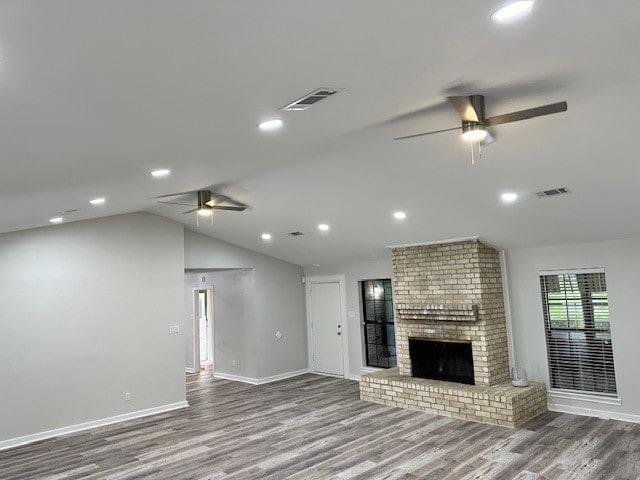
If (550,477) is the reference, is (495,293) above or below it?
above

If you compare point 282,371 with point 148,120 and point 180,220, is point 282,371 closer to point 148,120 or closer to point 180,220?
point 180,220

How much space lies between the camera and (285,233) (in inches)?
297

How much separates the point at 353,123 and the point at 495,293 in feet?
14.4

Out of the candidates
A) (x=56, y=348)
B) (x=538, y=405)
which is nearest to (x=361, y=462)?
(x=538, y=405)

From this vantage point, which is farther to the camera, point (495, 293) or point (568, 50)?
point (495, 293)

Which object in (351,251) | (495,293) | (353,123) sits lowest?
(495,293)

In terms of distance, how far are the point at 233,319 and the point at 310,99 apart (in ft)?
24.8

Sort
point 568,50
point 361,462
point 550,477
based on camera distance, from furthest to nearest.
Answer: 1. point 361,462
2. point 550,477
3. point 568,50

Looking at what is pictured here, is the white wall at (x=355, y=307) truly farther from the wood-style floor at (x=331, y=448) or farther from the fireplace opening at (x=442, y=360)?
the wood-style floor at (x=331, y=448)

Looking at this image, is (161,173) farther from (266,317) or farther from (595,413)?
(595,413)

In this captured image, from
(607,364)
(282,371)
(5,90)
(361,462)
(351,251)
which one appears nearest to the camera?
(5,90)

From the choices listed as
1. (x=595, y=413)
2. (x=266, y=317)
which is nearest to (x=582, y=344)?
(x=595, y=413)

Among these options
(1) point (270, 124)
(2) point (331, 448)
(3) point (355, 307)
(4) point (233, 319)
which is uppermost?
(1) point (270, 124)

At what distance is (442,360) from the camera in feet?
23.1
